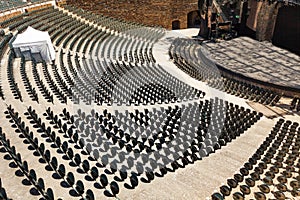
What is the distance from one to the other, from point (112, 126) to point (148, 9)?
111 feet

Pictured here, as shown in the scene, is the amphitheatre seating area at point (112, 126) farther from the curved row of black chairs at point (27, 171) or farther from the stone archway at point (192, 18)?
the stone archway at point (192, 18)

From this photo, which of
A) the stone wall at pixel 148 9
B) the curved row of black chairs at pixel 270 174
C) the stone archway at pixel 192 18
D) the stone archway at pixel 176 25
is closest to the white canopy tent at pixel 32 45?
the curved row of black chairs at pixel 270 174

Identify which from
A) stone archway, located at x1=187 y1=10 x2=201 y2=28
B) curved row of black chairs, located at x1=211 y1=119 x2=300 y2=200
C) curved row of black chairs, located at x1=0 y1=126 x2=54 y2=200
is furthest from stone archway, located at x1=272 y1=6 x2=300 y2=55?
curved row of black chairs, located at x1=0 y1=126 x2=54 y2=200

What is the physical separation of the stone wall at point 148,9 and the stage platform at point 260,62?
11081mm

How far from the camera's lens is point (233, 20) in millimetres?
42031

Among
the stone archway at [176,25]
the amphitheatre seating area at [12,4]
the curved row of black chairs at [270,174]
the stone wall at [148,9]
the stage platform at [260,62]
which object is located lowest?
the stage platform at [260,62]

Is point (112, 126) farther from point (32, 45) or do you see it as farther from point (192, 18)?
point (192, 18)

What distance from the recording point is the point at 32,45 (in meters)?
23.1


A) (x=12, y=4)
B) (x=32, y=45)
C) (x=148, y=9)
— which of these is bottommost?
(x=148, y=9)

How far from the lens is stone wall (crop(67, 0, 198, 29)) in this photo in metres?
43.0

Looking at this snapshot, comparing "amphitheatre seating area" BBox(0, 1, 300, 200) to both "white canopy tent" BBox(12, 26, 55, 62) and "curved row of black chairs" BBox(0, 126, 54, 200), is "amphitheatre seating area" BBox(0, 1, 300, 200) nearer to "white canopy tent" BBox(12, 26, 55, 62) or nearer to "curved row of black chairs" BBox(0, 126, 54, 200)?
"curved row of black chairs" BBox(0, 126, 54, 200)

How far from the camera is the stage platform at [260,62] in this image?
89.4 ft

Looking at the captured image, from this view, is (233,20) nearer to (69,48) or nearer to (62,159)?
(69,48)

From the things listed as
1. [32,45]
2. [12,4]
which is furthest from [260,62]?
[12,4]
